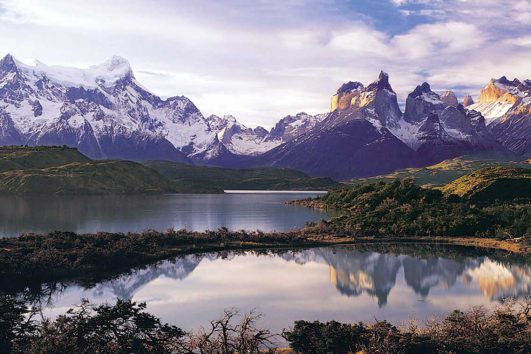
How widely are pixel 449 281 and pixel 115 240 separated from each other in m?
A: 65.3

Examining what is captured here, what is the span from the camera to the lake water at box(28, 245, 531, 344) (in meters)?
71.0

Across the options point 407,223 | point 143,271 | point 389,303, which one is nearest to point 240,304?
point 389,303

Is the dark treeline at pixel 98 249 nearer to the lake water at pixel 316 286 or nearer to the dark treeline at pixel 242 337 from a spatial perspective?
the lake water at pixel 316 286

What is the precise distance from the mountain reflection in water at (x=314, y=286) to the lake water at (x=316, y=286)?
0.13 metres

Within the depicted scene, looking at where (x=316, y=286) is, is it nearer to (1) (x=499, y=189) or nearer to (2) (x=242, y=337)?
(2) (x=242, y=337)

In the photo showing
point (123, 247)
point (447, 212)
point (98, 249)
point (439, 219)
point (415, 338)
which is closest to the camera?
point (415, 338)

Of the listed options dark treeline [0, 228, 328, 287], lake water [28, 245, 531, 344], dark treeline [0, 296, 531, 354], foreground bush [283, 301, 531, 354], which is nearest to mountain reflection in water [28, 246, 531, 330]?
lake water [28, 245, 531, 344]

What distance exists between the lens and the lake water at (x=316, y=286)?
71.0 m

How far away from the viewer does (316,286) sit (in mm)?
86062

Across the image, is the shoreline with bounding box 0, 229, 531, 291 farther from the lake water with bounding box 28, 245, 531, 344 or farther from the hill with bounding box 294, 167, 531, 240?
the hill with bounding box 294, 167, 531, 240

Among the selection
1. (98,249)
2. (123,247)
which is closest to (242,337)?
(98,249)

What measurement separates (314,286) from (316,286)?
12.4 inches

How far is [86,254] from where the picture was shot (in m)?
96.0

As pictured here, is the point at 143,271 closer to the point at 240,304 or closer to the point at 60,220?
the point at 240,304
